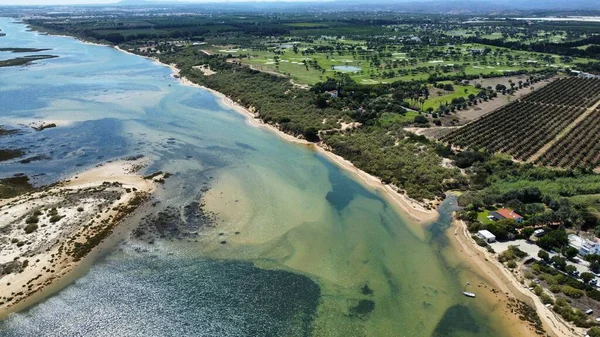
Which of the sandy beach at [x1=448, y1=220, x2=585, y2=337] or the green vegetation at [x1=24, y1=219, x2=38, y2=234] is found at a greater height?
the green vegetation at [x1=24, y1=219, x2=38, y2=234]

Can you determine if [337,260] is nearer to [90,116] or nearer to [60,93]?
[90,116]

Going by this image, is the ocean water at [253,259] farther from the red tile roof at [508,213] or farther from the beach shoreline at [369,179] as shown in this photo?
the red tile roof at [508,213]

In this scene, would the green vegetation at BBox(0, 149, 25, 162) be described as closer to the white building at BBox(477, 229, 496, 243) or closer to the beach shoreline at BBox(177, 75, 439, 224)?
the beach shoreline at BBox(177, 75, 439, 224)

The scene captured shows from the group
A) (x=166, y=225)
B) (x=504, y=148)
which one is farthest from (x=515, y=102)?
(x=166, y=225)

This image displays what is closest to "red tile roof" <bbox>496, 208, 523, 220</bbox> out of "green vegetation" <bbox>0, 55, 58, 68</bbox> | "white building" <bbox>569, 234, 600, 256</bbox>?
"white building" <bbox>569, 234, 600, 256</bbox>

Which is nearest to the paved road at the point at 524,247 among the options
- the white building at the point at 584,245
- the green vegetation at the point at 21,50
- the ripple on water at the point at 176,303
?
the white building at the point at 584,245

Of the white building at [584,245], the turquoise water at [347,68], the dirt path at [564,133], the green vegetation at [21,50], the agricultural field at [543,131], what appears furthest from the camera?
the green vegetation at [21,50]

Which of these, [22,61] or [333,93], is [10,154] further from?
[22,61]
